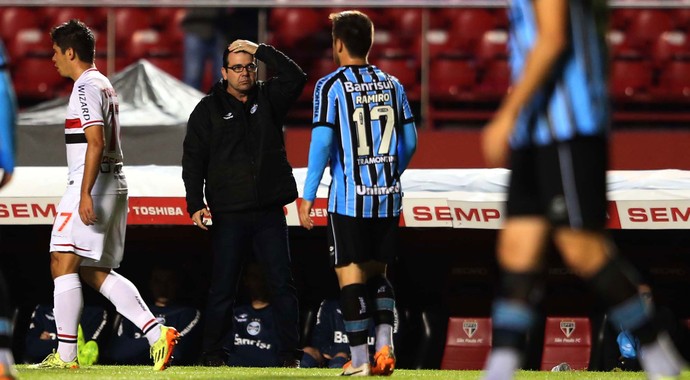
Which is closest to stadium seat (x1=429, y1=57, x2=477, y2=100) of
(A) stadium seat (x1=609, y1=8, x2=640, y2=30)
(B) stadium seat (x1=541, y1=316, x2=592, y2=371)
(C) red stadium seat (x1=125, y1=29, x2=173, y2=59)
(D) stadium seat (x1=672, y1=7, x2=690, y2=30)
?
(A) stadium seat (x1=609, y1=8, x2=640, y2=30)

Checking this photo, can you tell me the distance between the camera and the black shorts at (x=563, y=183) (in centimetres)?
371

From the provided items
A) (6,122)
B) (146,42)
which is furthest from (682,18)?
(6,122)

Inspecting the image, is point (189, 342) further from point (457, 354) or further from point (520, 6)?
point (520, 6)

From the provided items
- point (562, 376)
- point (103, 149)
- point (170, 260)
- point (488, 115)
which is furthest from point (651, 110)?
point (103, 149)

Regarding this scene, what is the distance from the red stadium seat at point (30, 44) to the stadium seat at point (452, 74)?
3597 millimetres

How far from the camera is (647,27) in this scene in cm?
1193

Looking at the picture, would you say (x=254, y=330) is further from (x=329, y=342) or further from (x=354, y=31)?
(x=354, y=31)

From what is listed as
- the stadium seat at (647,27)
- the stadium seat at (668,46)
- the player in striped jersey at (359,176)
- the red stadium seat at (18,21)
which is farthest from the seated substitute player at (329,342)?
the red stadium seat at (18,21)

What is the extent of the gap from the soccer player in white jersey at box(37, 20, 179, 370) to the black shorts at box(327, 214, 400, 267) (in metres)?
1.02

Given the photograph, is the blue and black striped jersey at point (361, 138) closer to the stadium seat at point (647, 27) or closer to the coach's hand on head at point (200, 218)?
the coach's hand on head at point (200, 218)

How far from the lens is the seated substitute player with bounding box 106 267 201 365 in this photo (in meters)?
8.02

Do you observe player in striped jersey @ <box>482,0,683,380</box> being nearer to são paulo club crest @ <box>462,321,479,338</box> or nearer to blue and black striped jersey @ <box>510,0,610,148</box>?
blue and black striped jersey @ <box>510,0,610,148</box>

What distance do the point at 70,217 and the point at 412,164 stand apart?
3719mm

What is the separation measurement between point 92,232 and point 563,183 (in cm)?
304
